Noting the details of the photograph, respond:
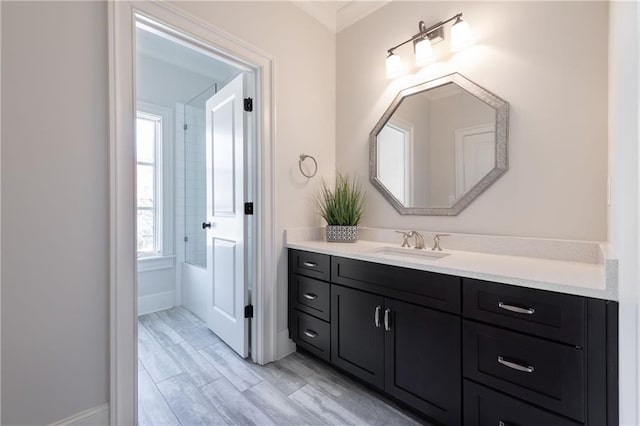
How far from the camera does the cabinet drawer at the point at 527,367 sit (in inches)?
38.7

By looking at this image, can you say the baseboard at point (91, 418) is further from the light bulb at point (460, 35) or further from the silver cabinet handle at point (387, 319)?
the light bulb at point (460, 35)

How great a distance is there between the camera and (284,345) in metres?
2.07

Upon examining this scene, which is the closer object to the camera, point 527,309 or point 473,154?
point 527,309

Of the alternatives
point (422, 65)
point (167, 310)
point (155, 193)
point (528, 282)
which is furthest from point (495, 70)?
point (167, 310)

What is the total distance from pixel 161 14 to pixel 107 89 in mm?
505

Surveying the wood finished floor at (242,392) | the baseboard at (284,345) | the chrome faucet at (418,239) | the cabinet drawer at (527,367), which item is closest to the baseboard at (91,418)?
the wood finished floor at (242,392)

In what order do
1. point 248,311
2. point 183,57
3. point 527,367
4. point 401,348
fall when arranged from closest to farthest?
point 527,367 < point 401,348 < point 248,311 < point 183,57

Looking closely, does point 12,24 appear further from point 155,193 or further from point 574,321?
point 574,321

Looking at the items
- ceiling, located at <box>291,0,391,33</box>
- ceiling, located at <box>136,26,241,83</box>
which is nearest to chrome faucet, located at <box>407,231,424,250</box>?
ceiling, located at <box>291,0,391,33</box>

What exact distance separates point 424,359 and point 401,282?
1.21ft

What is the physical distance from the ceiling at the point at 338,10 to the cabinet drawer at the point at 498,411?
99.9 inches

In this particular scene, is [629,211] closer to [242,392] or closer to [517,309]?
[517,309]

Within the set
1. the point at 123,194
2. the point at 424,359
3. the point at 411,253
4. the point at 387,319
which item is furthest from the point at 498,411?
the point at 123,194

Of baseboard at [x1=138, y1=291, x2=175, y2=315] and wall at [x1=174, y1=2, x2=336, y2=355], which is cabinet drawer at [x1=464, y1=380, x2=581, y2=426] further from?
baseboard at [x1=138, y1=291, x2=175, y2=315]
